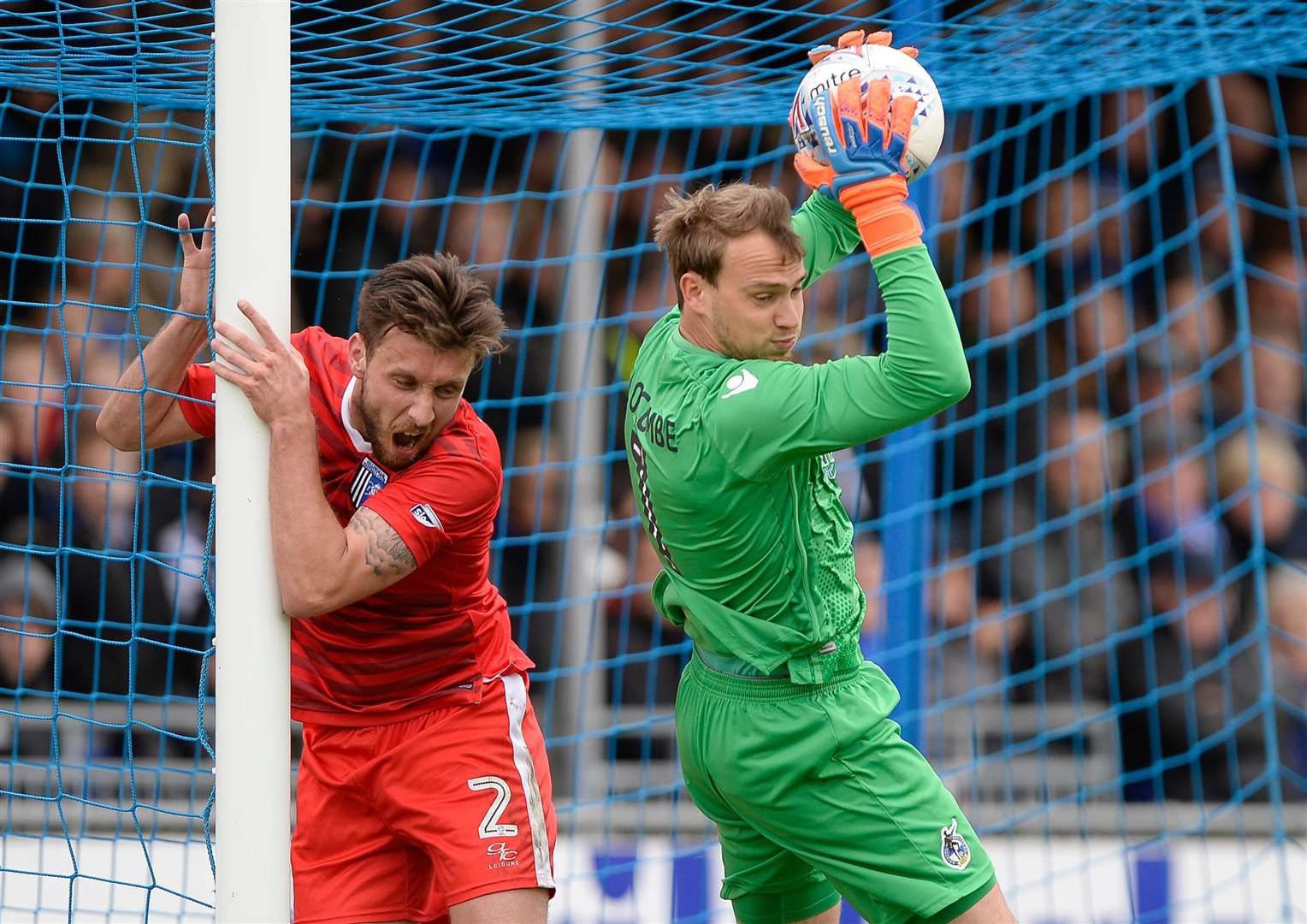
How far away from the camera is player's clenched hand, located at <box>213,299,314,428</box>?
2398mm

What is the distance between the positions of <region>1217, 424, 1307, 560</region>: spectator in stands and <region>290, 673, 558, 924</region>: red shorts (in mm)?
3835

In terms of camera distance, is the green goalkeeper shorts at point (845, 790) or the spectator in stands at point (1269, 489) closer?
the green goalkeeper shorts at point (845, 790)

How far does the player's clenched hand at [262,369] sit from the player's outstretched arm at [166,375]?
437 mm

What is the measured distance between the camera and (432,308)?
2607mm

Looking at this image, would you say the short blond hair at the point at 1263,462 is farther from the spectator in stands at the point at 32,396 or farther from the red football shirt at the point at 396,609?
the spectator in stands at the point at 32,396

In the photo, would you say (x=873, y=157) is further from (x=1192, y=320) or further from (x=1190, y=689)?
(x=1192, y=320)

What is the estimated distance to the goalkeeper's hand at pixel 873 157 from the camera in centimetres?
250

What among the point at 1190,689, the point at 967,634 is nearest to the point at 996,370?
the point at 967,634

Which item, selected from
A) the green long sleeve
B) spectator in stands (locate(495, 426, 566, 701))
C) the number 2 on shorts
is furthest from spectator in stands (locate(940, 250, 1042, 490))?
the number 2 on shorts

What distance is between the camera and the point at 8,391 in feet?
18.5

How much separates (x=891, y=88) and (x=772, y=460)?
26.3 inches

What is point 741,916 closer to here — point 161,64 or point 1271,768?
point 1271,768

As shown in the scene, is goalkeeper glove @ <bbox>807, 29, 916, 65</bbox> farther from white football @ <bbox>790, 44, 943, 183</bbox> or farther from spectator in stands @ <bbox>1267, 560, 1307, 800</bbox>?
spectator in stands @ <bbox>1267, 560, 1307, 800</bbox>

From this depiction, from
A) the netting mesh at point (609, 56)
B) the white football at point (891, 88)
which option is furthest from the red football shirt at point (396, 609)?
the netting mesh at point (609, 56)
